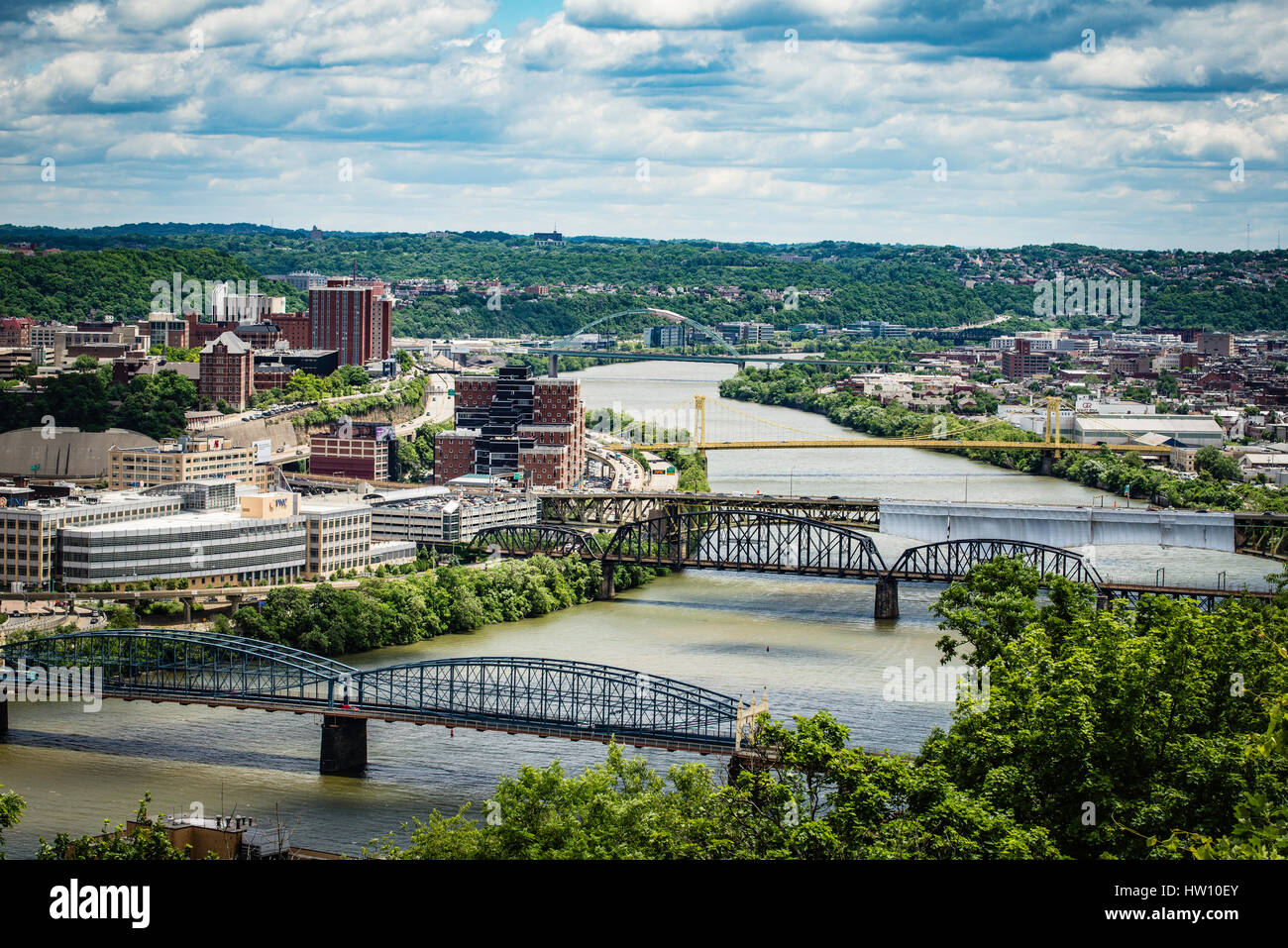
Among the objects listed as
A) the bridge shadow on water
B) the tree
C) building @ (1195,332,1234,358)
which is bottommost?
the bridge shadow on water

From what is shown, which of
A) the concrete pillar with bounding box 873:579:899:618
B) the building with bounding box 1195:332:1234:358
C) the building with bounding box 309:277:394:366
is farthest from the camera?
the building with bounding box 1195:332:1234:358

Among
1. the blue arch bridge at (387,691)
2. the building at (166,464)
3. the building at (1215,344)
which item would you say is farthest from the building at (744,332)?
the blue arch bridge at (387,691)

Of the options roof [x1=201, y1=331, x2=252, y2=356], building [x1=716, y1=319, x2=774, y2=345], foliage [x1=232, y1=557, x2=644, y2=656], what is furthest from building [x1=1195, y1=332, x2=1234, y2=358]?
foliage [x1=232, y1=557, x2=644, y2=656]

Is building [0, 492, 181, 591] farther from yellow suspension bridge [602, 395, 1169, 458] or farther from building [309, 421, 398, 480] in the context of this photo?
yellow suspension bridge [602, 395, 1169, 458]

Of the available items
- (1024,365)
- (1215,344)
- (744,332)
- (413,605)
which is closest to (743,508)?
(413,605)

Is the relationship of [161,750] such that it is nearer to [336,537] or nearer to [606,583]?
[336,537]
